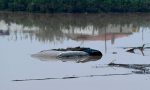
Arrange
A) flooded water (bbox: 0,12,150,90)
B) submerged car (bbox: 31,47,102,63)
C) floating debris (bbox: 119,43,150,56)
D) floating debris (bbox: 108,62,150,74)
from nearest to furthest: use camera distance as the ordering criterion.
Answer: flooded water (bbox: 0,12,150,90) → floating debris (bbox: 108,62,150,74) → submerged car (bbox: 31,47,102,63) → floating debris (bbox: 119,43,150,56)

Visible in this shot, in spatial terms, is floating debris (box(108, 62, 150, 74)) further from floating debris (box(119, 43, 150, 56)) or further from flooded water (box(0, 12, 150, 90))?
floating debris (box(119, 43, 150, 56))

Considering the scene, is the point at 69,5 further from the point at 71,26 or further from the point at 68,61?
the point at 68,61

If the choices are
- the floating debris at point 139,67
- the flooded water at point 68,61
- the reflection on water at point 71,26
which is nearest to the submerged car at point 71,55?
the flooded water at point 68,61

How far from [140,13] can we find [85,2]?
2.48 m

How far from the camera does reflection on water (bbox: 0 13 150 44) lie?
38.6 feet

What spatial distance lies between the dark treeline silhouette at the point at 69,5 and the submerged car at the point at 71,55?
1001cm

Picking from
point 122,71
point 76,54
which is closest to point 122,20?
point 76,54

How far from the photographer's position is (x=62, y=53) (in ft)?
28.4

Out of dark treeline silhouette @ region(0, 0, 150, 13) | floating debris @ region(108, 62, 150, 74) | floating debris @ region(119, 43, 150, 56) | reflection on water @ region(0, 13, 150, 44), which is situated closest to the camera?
floating debris @ region(108, 62, 150, 74)

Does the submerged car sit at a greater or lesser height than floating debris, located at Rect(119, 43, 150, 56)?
greater

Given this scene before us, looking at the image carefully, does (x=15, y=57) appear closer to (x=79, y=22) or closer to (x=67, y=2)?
(x=79, y=22)

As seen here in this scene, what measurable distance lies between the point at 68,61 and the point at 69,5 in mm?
10783

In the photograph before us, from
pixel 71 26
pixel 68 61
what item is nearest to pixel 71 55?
pixel 68 61

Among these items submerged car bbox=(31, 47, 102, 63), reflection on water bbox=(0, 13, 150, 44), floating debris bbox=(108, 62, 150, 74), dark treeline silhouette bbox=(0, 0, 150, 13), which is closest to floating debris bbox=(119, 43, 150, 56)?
submerged car bbox=(31, 47, 102, 63)
